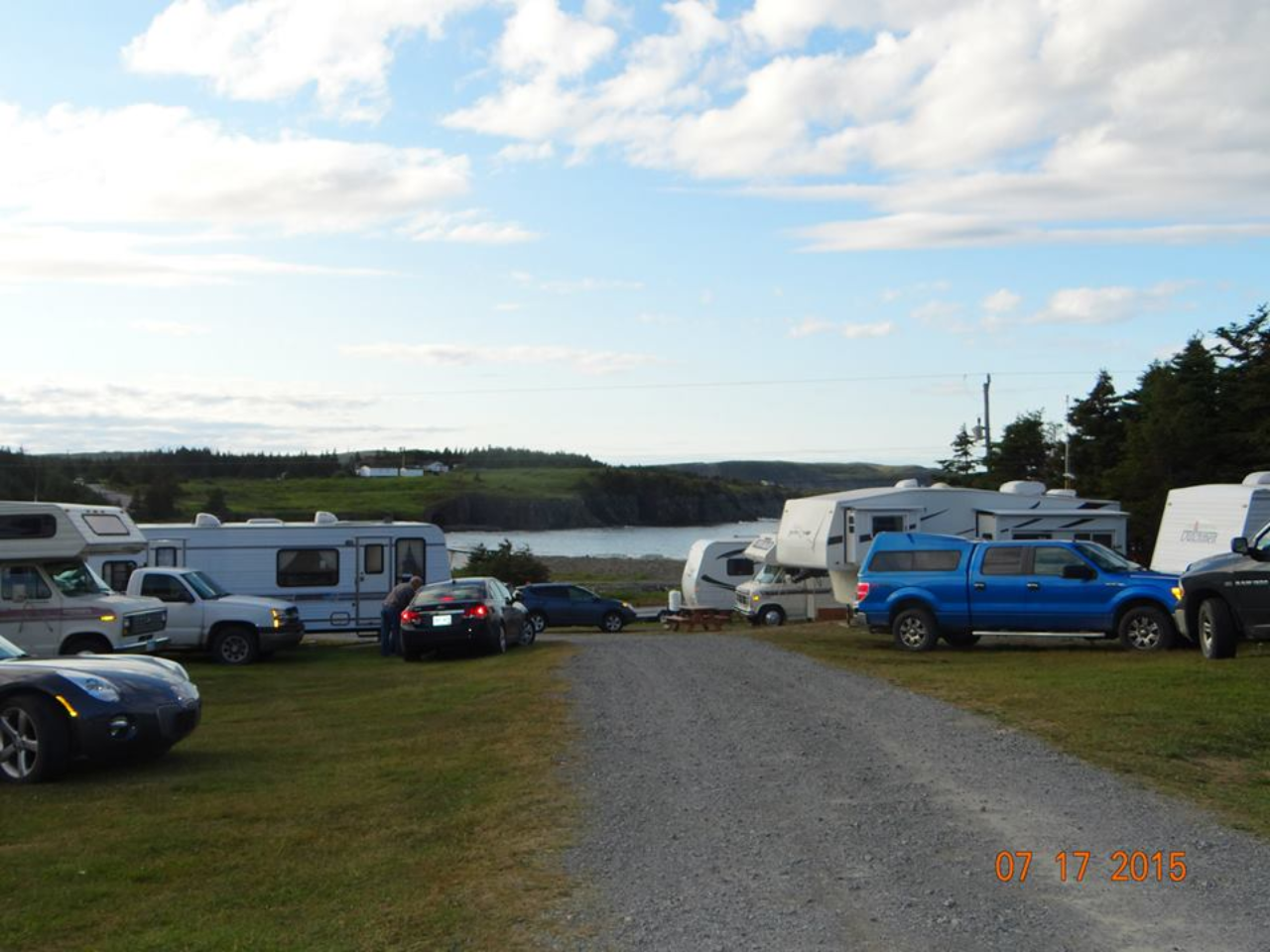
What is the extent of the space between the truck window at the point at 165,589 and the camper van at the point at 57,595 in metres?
3.99

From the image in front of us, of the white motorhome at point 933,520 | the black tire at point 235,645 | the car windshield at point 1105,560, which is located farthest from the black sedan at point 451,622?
the car windshield at point 1105,560

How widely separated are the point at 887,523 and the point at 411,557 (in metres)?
10.1

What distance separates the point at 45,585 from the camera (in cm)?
1819

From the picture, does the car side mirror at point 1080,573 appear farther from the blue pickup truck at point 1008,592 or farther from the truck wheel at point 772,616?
the truck wheel at point 772,616

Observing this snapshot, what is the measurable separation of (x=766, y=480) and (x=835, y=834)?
70151mm

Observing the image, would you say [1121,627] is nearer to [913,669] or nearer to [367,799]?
[913,669]

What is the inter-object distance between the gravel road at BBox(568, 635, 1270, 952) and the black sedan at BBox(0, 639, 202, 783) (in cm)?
338

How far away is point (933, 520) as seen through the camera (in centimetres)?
2866

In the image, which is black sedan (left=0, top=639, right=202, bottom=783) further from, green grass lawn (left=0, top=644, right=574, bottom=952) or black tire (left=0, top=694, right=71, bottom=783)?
green grass lawn (left=0, top=644, right=574, bottom=952)

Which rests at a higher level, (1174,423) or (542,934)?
(1174,423)

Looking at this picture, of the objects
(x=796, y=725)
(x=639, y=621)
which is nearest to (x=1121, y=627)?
(x=796, y=725)

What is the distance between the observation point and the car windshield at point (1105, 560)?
19953 millimetres

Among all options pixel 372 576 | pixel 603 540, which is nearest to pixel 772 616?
pixel 372 576
